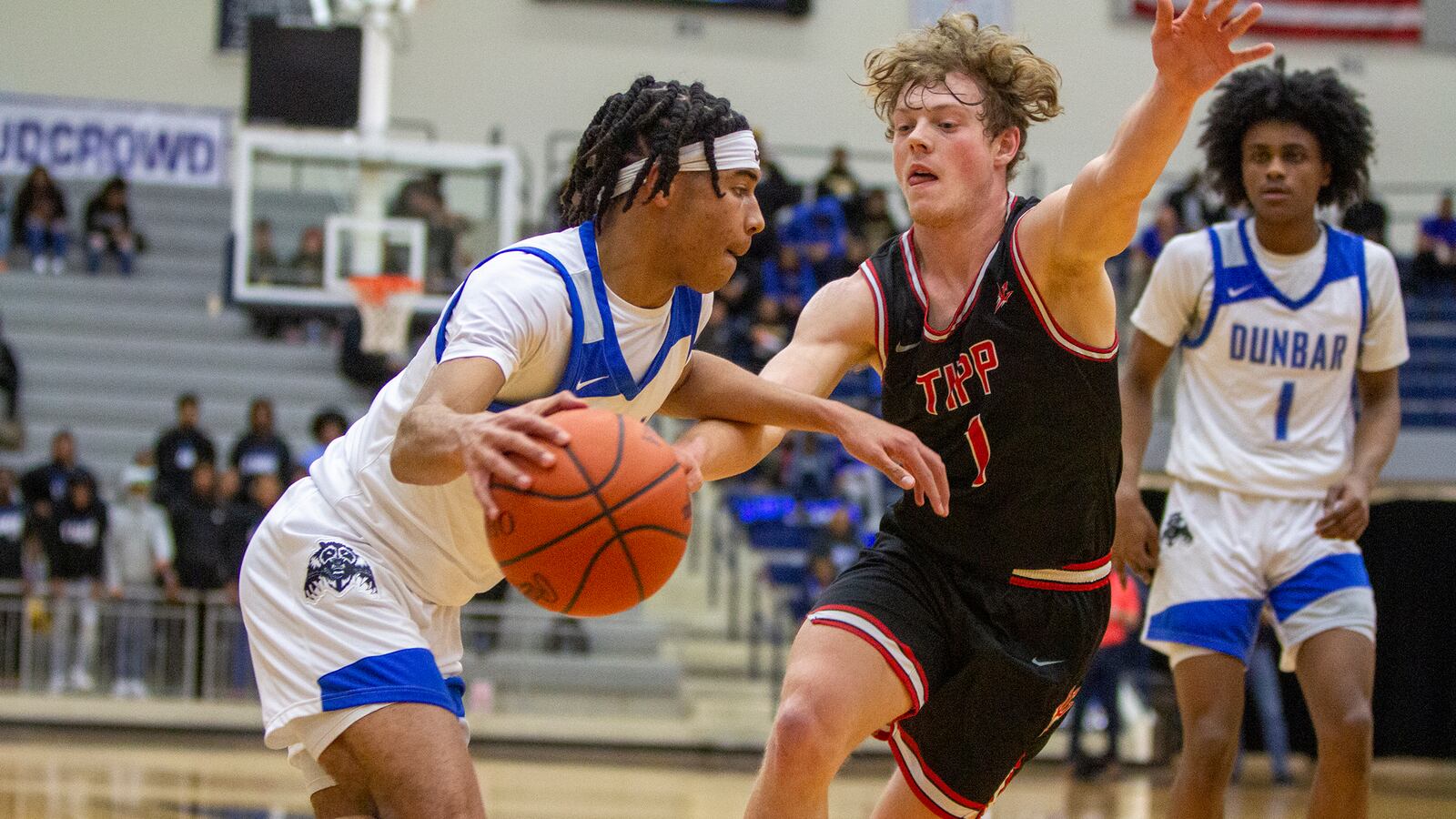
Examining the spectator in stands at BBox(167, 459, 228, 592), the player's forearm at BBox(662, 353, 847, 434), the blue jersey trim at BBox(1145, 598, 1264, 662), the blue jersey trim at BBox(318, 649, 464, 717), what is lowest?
the spectator in stands at BBox(167, 459, 228, 592)

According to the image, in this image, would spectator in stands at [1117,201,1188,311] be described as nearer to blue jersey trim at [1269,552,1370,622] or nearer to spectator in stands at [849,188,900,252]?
spectator in stands at [849,188,900,252]

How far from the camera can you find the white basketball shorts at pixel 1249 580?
4.96 meters

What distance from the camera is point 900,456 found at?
12.2 ft

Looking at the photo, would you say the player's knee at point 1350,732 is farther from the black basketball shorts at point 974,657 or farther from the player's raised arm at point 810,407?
the player's raised arm at point 810,407

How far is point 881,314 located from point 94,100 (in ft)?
56.8

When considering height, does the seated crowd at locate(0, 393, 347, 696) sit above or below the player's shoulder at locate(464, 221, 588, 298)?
below

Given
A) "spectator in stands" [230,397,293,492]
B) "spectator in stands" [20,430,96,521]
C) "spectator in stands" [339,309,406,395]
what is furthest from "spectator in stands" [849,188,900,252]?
"spectator in stands" [20,430,96,521]

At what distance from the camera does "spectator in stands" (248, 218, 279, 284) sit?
46.4 feet

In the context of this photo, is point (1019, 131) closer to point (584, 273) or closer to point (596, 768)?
point (584, 273)

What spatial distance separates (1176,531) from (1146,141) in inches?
81.5

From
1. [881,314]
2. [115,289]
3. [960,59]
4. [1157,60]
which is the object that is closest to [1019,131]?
[960,59]

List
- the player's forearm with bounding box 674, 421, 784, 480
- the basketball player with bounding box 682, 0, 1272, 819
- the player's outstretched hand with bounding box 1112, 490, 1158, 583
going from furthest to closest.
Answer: the player's outstretched hand with bounding box 1112, 490, 1158, 583
the basketball player with bounding box 682, 0, 1272, 819
the player's forearm with bounding box 674, 421, 784, 480

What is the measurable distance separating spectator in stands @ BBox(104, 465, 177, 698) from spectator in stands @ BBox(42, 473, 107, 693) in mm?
143

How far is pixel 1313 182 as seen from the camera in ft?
17.1
